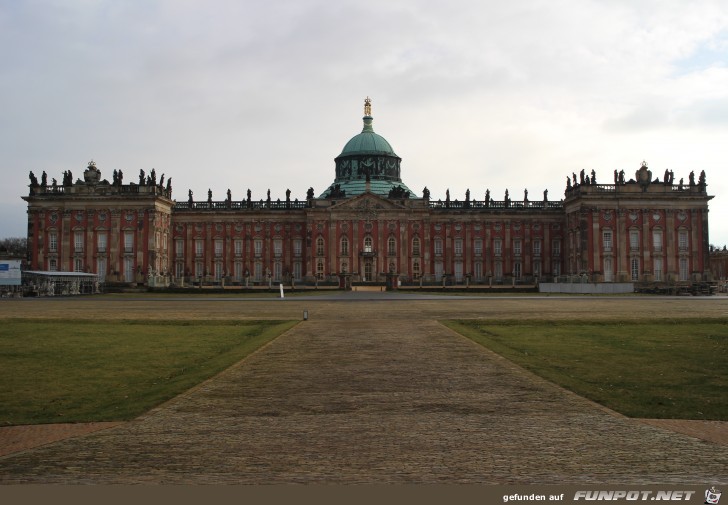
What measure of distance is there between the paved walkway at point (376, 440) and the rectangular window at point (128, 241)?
8060 centimetres

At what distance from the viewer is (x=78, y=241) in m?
93.8

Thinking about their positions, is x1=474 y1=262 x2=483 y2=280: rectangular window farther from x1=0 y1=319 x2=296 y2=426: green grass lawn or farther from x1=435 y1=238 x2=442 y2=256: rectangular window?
x1=0 y1=319 x2=296 y2=426: green grass lawn

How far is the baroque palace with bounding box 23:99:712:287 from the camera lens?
92.0 m

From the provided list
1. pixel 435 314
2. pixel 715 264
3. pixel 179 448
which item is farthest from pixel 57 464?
pixel 715 264

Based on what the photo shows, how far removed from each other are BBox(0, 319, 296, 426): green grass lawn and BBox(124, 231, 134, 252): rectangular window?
61861 mm

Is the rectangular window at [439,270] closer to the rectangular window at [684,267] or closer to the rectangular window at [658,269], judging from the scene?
the rectangular window at [658,269]

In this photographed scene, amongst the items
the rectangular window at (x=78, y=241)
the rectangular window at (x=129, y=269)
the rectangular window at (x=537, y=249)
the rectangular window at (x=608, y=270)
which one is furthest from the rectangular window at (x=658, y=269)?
the rectangular window at (x=78, y=241)

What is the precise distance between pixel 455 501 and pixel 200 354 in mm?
14923

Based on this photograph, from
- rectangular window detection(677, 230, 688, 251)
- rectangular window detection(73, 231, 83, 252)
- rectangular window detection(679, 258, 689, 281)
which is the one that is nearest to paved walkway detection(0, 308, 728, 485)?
rectangular window detection(679, 258, 689, 281)

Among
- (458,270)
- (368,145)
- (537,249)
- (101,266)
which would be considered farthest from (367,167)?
(101,266)

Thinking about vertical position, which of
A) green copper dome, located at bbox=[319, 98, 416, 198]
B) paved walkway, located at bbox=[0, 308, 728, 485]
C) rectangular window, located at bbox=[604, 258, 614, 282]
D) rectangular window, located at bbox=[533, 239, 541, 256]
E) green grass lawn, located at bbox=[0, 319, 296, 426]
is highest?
green copper dome, located at bbox=[319, 98, 416, 198]

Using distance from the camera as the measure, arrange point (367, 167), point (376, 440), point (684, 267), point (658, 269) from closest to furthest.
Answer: point (376, 440)
point (658, 269)
point (684, 267)
point (367, 167)

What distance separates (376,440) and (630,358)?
12.1m

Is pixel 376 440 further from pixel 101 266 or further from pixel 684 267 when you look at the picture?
pixel 684 267
